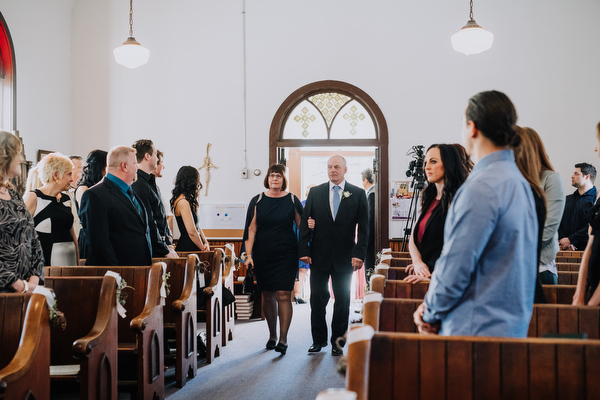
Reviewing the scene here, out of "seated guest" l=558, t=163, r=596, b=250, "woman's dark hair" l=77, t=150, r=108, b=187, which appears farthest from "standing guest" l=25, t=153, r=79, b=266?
"seated guest" l=558, t=163, r=596, b=250

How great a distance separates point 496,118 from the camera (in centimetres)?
167

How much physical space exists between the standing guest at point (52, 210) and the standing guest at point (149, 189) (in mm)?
621

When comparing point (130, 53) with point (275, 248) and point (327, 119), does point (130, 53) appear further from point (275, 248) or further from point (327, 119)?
point (275, 248)

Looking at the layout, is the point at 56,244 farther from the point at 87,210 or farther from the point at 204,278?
the point at 204,278

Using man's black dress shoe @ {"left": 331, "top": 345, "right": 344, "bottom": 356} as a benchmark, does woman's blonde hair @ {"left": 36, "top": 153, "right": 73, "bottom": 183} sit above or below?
above

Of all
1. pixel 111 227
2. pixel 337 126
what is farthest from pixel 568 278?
pixel 337 126

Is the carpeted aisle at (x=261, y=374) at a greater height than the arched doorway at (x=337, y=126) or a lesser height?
lesser

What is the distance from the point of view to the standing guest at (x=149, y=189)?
455 centimetres

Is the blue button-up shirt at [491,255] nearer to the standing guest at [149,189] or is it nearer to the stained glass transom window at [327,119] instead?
the standing guest at [149,189]

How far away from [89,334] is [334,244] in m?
2.53

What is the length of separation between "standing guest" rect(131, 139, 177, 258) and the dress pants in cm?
130

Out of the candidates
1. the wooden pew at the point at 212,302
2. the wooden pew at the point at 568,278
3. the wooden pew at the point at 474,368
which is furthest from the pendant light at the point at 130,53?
the wooden pew at the point at 474,368

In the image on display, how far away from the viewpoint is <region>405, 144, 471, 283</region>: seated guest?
3041 mm

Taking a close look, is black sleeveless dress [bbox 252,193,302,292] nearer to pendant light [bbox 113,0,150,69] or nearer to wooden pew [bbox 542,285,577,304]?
wooden pew [bbox 542,285,577,304]
